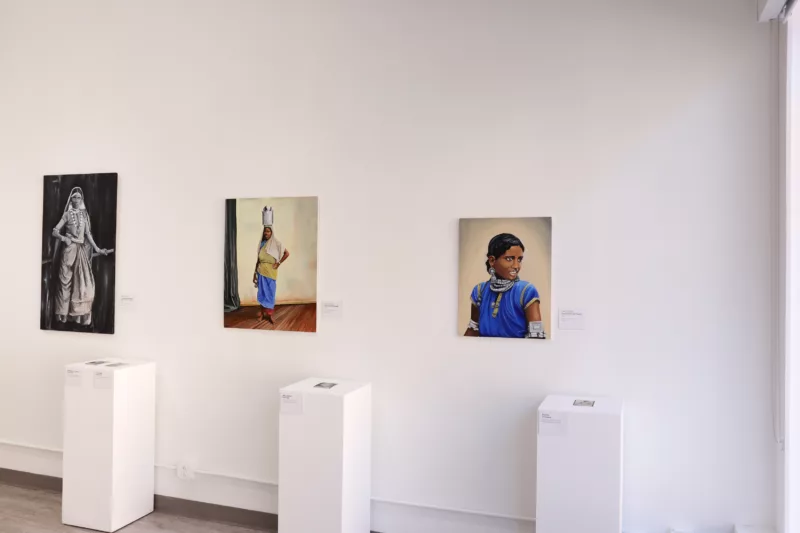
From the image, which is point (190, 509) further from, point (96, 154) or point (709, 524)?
point (709, 524)

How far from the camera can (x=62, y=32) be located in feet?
21.1

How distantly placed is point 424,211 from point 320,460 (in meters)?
1.87

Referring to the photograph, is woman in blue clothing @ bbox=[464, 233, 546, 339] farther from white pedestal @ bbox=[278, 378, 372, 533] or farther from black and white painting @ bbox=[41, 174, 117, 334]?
black and white painting @ bbox=[41, 174, 117, 334]

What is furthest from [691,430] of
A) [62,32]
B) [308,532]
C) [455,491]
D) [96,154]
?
[62,32]

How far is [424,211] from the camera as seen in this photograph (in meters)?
5.12

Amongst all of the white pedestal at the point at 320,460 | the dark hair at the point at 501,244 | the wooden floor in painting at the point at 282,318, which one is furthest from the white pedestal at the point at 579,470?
the wooden floor in painting at the point at 282,318

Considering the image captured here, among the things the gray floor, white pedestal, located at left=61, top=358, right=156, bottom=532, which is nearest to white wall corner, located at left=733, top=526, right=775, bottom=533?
the gray floor

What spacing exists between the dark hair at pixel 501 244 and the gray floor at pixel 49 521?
2830 mm

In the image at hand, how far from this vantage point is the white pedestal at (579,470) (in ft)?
13.7

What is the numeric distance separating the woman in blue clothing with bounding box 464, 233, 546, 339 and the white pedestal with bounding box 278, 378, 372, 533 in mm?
1026

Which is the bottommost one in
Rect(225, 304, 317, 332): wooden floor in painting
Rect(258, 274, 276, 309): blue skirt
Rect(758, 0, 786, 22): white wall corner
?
Rect(225, 304, 317, 332): wooden floor in painting

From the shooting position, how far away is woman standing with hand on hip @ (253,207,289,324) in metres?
5.57

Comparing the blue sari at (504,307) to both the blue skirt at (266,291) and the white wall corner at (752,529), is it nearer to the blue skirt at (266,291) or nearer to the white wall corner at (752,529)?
the blue skirt at (266,291)

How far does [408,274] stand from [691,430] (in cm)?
213
